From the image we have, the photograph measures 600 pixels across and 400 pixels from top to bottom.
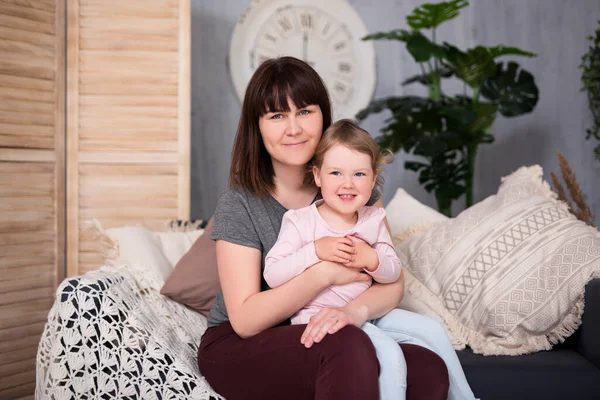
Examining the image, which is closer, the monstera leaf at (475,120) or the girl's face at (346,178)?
the girl's face at (346,178)

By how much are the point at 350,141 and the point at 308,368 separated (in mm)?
574

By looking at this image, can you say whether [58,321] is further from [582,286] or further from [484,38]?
[484,38]

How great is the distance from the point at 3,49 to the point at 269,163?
162 cm

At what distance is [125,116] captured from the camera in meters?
3.12

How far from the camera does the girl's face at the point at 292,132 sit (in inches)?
64.6

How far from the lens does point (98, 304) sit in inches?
65.4

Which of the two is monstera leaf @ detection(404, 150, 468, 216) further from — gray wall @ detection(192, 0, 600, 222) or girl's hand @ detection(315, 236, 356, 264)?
girl's hand @ detection(315, 236, 356, 264)

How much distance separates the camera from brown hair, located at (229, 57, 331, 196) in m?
1.64

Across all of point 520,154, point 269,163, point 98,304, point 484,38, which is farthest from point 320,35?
point 98,304

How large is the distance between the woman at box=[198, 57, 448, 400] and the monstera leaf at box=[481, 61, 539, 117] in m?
1.73

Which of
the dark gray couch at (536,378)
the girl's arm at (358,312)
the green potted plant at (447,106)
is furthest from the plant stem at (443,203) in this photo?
the girl's arm at (358,312)

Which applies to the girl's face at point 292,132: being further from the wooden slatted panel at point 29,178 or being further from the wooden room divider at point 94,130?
the wooden slatted panel at point 29,178

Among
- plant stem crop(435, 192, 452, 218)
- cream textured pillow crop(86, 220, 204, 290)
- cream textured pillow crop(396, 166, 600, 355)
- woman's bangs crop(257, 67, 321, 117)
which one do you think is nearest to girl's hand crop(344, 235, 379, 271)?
woman's bangs crop(257, 67, 321, 117)

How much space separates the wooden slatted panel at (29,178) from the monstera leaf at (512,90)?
2.21 meters
